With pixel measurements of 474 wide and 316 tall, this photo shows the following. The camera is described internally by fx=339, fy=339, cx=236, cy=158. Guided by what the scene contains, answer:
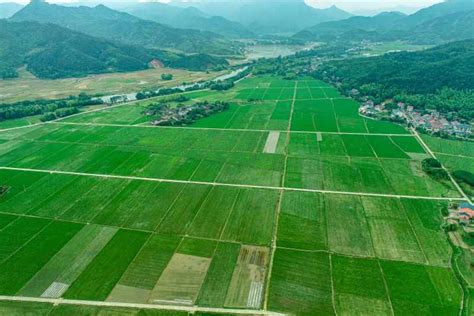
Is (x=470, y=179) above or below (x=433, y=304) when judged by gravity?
above

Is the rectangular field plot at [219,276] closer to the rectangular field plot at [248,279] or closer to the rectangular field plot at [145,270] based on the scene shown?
the rectangular field plot at [248,279]

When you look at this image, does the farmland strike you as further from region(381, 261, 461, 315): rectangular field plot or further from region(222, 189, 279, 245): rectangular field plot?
region(381, 261, 461, 315): rectangular field plot

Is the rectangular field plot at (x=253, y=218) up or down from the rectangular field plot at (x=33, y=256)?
up

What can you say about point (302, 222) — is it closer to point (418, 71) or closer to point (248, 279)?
point (248, 279)

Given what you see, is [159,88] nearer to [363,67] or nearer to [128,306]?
[363,67]

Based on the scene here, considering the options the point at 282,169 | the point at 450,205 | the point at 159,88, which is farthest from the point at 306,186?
the point at 159,88

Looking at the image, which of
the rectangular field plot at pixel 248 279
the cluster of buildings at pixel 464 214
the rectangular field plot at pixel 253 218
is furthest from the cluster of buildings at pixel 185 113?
the cluster of buildings at pixel 464 214
